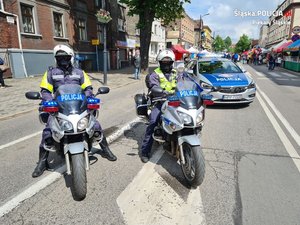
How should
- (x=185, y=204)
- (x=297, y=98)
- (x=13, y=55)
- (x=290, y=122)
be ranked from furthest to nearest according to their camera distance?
(x=13, y=55)
(x=297, y=98)
(x=290, y=122)
(x=185, y=204)

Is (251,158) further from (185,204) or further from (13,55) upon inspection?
(13,55)

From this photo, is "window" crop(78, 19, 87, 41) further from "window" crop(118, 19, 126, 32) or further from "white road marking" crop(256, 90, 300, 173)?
"white road marking" crop(256, 90, 300, 173)

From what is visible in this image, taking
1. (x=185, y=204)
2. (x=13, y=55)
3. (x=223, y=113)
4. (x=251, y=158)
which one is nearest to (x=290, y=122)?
(x=223, y=113)

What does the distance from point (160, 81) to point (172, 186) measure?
171 cm

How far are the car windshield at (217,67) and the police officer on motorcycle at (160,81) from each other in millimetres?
5202

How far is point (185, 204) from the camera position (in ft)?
10.0

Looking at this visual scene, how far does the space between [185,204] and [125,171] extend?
3.98 feet

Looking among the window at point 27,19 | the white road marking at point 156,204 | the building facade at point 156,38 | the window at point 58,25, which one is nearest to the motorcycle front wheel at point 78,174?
the white road marking at point 156,204

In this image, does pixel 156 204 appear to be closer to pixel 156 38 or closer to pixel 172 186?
pixel 172 186

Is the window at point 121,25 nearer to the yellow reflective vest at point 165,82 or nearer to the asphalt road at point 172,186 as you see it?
the asphalt road at point 172,186

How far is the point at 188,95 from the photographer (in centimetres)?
332

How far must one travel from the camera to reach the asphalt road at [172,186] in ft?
9.33

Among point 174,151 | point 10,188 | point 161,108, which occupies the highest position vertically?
point 161,108

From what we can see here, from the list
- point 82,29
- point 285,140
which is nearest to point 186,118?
point 285,140
